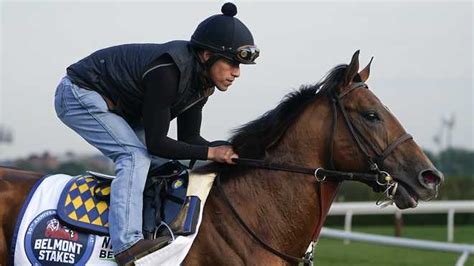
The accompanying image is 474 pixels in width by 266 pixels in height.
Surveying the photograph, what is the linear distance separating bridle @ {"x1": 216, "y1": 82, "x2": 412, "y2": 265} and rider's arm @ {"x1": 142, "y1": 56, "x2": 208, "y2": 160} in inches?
17.0

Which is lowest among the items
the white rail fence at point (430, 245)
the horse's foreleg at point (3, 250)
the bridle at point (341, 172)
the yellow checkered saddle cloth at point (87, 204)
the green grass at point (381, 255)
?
the green grass at point (381, 255)

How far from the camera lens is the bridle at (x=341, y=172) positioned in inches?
192

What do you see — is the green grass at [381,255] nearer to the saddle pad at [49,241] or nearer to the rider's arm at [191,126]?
the rider's arm at [191,126]

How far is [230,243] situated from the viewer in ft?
16.1

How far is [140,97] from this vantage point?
5016mm

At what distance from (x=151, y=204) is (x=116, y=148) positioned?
1.35 ft

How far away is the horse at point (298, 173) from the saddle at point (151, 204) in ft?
0.49

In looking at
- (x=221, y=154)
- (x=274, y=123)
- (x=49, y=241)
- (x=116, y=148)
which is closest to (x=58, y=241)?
Result: (x=49, y=241)

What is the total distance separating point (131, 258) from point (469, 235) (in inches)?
580

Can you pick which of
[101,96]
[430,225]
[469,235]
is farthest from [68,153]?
[101,96]

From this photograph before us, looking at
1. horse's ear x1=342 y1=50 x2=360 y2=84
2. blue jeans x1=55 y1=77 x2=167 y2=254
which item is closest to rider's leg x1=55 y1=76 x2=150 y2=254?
blue jeans x1=55 y1=77 x2=167 y2=254

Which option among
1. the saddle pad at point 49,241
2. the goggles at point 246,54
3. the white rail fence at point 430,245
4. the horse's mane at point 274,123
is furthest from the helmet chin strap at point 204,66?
the white rail fence at point 430,245

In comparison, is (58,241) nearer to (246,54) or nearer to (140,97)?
(140,97)

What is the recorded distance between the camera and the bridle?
4.87m
